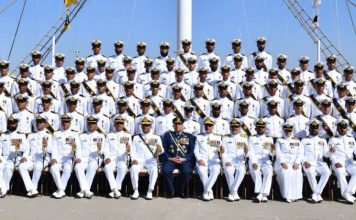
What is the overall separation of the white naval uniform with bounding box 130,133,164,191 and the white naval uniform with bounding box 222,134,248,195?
3.47 feet

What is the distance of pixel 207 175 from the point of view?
26.6 ft

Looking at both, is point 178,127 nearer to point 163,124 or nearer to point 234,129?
point 163,124

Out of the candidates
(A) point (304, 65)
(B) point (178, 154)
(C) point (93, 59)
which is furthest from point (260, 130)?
(C) point (93, 59)

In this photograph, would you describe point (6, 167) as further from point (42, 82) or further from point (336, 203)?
point (336, 203)

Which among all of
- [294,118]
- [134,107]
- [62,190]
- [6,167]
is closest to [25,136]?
[6,167]

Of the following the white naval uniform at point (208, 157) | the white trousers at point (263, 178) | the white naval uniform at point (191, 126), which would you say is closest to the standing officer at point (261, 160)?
the white trousers at point (263, 178)

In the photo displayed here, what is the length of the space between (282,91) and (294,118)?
109cm

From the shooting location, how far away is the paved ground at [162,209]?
688 cm

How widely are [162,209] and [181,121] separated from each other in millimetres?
1681

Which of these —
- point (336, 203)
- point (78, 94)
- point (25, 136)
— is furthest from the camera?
point (78, 94)

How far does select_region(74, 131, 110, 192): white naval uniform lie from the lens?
7.97 meters

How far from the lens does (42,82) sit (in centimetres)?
983

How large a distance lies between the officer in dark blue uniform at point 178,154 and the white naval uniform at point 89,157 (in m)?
0.95

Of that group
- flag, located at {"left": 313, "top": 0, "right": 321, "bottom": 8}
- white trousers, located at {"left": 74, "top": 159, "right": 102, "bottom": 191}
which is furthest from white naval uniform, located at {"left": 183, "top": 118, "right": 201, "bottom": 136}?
flag, located at {"left": 313, "top": 0, "right": 321, "bottom": 8}
